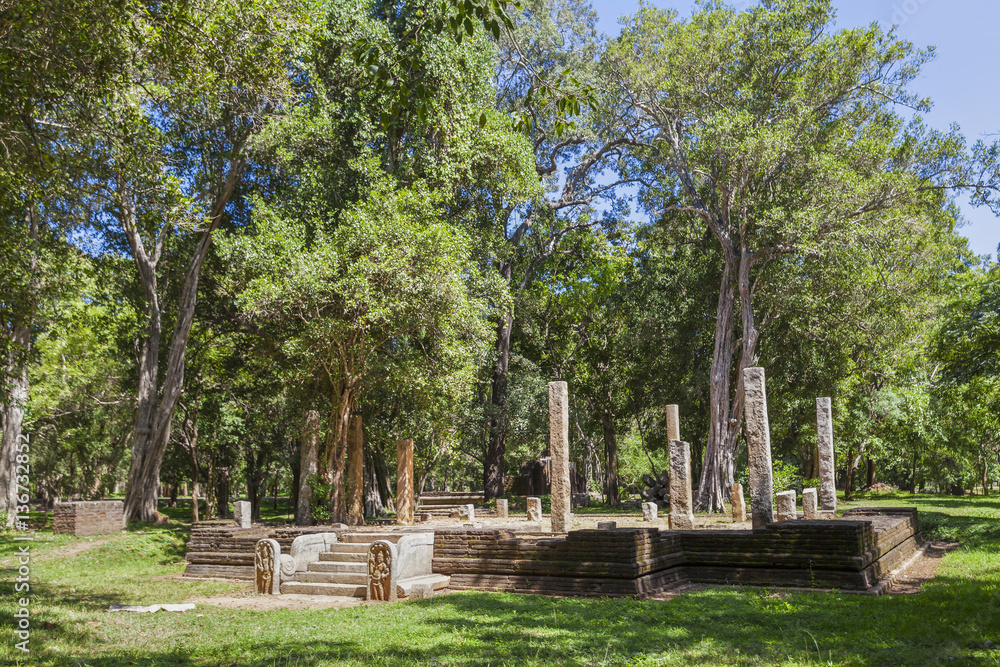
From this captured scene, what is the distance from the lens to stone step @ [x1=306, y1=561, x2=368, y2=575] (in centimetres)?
1193

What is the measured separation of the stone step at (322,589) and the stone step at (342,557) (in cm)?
78

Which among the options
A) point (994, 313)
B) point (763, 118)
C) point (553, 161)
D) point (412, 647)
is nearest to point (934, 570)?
point (994, 313)

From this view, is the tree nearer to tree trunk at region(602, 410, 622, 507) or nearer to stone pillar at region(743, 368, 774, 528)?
tree trunk at region(602, 410, 622, 507)

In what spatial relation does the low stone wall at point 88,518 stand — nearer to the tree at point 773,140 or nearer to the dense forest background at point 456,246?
the dense forest background at point 456,246

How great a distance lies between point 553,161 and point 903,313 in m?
14.8

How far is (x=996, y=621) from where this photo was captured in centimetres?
735

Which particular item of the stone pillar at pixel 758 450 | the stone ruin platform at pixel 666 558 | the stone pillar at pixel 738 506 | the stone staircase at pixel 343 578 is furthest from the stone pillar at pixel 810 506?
the stone staircase at pixel 343 578

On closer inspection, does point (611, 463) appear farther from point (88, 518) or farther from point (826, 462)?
point (88, 518)

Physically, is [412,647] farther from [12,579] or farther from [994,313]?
[994,313]

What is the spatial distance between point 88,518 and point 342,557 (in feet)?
29.5

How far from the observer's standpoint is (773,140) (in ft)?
72.2

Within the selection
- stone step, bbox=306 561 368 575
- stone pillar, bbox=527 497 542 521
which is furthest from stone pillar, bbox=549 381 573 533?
stone pillar, bbox=527 497 542 521

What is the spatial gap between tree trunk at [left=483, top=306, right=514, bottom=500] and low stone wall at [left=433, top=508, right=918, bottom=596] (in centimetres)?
1641

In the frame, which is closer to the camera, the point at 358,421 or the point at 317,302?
the point at 317,302
